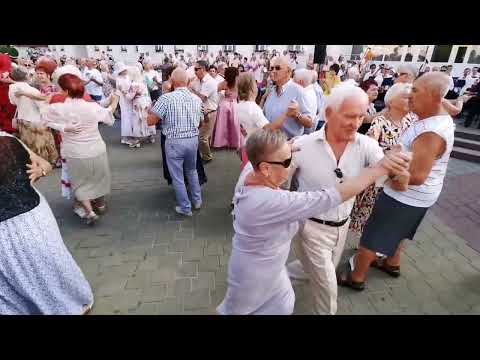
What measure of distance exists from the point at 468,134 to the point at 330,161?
8.26m

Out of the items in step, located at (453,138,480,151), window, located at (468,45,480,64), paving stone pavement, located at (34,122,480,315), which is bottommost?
paving stone pavement, located at (34,122,480,315)

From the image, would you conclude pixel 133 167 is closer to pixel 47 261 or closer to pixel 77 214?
pixel 77 214

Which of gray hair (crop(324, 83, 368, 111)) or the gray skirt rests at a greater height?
gray hair (crop(324, 83, 368, 111))

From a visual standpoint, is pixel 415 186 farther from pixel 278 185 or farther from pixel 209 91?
pixel 209 91

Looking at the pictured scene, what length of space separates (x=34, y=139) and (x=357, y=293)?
6078 millimetres

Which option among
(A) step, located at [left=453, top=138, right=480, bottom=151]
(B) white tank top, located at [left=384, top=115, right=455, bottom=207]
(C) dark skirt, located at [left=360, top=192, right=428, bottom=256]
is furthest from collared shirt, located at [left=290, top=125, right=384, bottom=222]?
(A) step, located at [left=453, top=138, right=480, bottom=151]

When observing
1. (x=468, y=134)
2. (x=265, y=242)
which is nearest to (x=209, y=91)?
(x=265, y=242)

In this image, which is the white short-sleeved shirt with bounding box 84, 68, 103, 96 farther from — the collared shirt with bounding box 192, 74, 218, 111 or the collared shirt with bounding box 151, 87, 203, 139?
the collared shirt with bounding box 151, 87, 203, 139

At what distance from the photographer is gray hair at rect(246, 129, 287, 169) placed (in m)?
1.56

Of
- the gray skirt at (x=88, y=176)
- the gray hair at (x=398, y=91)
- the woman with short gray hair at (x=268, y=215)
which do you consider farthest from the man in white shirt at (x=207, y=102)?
the woman with short gray hair at (x=268, y=215)

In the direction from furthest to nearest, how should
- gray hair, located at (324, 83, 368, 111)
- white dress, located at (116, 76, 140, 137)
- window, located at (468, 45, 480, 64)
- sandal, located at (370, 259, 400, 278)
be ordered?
1. window, located at (468, 45, 480, 64)
2. white dress, located at (116, 76, 140, 137)
3. sandal, located at (370, 259, 400, 278)
4. gray hair, located at (324, 83, 368, 111)

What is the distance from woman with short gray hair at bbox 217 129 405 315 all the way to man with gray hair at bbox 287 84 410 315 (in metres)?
0.43

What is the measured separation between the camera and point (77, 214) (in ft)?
13.8

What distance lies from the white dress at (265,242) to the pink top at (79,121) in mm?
2684
